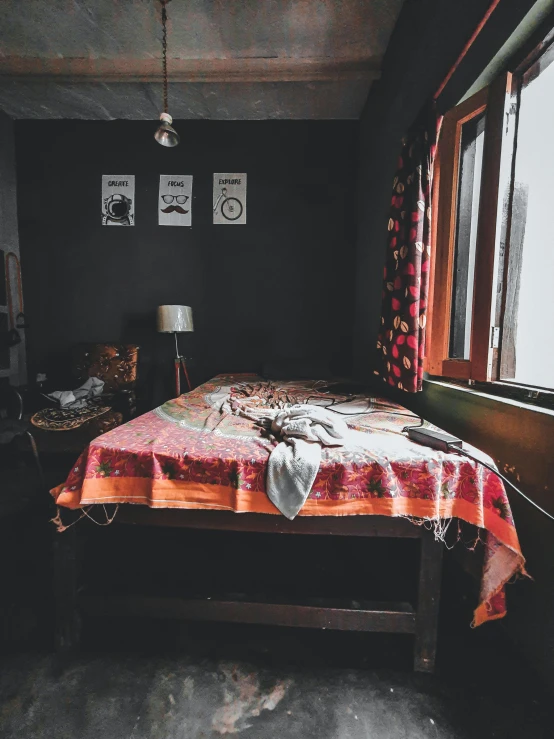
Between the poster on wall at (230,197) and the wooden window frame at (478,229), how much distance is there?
2148mm

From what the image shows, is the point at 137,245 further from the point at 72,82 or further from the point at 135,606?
the point at 135,606

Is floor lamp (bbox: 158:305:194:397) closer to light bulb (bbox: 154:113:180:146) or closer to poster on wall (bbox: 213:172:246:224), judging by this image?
poster on wall (bbox: 213:172:246:224)

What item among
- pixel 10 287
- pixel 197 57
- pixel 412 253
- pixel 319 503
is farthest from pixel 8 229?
pixel 319 503

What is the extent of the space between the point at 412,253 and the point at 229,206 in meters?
2.37

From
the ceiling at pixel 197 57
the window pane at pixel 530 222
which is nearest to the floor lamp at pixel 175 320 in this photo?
the ceiling at pixel 197 57

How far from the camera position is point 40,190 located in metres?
3.46

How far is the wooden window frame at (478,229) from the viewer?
4.31 ft

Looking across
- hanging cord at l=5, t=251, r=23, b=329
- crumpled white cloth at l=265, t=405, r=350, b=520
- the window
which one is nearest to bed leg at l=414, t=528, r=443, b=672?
crumpled white cloth at l=265, t=405, r=350, b=520

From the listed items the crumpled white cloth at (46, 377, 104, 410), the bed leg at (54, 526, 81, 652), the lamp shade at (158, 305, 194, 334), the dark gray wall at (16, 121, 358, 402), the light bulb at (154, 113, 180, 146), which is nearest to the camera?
the bed leg at (54, 526, 81, 652)

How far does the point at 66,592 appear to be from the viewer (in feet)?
3.76

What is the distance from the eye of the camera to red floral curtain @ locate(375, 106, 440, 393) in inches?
65.4

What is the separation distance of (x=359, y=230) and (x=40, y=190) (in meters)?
3.36

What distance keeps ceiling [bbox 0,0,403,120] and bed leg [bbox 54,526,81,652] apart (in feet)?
10.5

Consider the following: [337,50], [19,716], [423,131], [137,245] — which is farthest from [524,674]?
[137,245]
